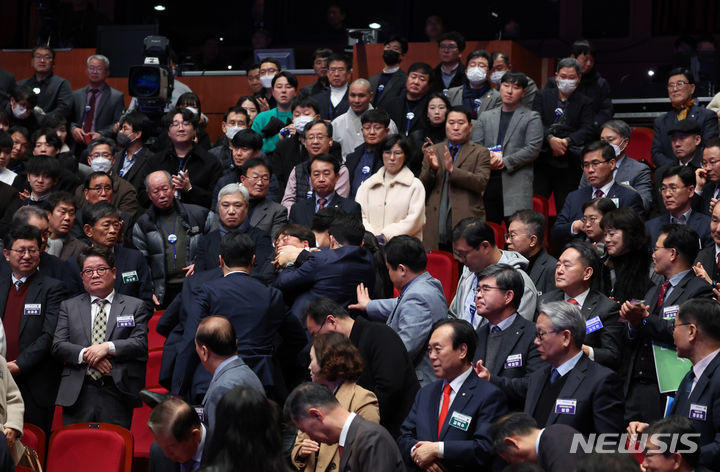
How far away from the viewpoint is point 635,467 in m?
2.91

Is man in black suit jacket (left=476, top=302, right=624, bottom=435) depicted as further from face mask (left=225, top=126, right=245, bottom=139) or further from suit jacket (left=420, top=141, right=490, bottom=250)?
face mask (left=225, top=126, right=245, bottom=139)

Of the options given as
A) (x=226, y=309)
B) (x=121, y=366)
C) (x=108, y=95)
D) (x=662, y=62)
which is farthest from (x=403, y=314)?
(x=662, y=62)

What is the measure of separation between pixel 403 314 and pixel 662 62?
8333 millimetres

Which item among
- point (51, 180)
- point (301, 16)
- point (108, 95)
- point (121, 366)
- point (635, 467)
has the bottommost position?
point (121, 366)

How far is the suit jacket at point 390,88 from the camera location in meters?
8.71

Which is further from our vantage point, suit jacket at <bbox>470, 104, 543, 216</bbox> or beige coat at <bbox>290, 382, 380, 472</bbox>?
suit jacket at <bbox>470, 104, 543, 216</bbox>

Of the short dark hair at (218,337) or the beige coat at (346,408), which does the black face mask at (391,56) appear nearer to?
the short dark hair at (218,337)

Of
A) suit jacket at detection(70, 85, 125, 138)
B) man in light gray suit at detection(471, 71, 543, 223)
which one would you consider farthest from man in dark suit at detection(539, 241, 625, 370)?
suit jacket at detection(70, 85, 125, 138)

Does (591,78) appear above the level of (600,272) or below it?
above

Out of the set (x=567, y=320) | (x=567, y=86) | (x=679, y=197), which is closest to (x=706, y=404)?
(x=567, y=320)

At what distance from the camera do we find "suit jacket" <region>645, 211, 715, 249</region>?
6.08 metres

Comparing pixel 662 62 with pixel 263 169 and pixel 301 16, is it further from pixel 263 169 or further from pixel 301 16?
pixel 263 169

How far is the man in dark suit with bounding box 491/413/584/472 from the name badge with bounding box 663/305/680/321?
4.76 feet

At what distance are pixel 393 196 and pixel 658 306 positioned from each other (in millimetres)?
2233
